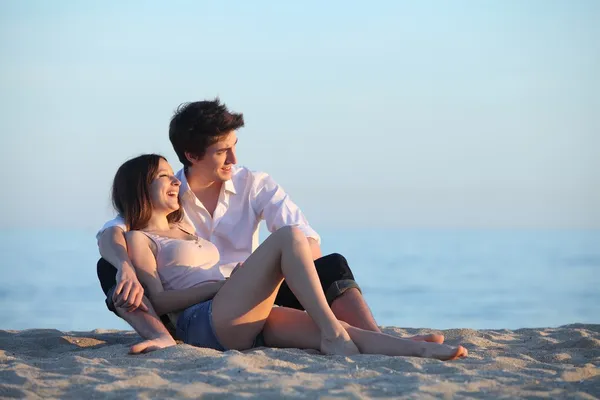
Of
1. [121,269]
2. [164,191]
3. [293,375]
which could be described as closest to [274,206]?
[164,191]

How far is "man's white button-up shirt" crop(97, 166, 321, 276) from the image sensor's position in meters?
4.80

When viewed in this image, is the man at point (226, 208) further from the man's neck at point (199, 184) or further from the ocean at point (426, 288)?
the ocean at point (426, 288)

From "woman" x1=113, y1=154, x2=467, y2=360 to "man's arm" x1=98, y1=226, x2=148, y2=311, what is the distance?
0.06m

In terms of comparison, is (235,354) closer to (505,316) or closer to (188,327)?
(188,327)

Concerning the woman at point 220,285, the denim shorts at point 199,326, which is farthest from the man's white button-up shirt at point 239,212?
the denim shorts at point 199,326

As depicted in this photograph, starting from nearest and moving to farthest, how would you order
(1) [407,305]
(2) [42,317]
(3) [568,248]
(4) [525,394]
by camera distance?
(4) [525,394]
(2) [42,317]
(1) [407,305]
(3) [568,248]

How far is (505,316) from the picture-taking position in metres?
18.3

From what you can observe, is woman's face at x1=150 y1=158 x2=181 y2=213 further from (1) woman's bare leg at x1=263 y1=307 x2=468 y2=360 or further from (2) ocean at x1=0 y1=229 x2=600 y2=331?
(2) ocean at x1=0 y1=229 x2=600 y2=331

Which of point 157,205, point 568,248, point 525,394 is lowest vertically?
point 525,394

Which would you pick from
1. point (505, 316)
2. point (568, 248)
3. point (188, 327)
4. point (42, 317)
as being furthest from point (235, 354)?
point (568, 248)

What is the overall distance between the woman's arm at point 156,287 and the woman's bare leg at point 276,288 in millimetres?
151

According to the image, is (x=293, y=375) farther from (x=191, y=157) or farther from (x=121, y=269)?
(x=191, y=157)

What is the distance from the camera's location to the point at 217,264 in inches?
171

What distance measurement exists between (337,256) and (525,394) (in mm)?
1419
